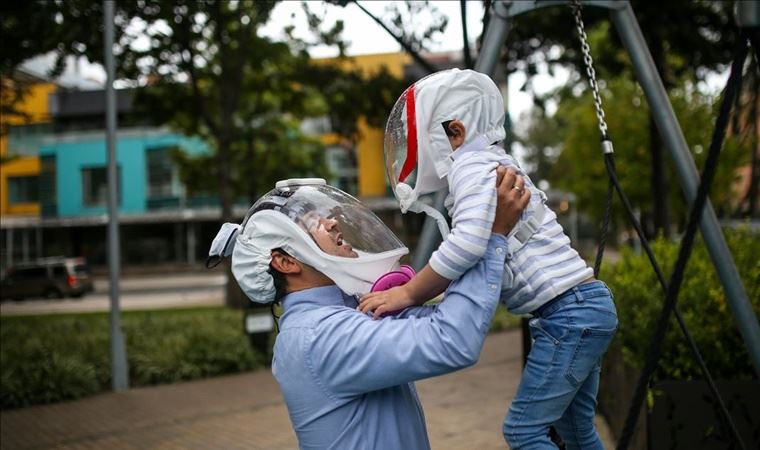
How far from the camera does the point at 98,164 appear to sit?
28.0 m

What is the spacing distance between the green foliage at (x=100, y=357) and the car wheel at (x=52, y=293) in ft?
39.4

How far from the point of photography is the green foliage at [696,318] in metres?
4.68

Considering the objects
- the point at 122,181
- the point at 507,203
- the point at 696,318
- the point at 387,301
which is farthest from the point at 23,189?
the point at 122,181

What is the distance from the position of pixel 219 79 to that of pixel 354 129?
2.80m

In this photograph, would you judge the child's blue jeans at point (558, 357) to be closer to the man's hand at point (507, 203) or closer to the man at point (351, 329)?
the man at point (351, 329)

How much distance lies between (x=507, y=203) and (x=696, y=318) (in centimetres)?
349

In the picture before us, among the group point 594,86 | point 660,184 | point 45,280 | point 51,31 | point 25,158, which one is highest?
point 51,31

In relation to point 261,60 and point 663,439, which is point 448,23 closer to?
point 663,439

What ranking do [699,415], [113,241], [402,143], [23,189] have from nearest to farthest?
[402,143] → [699,415] → [113,241] → [23,189]

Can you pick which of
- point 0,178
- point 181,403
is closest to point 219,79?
point 0,178

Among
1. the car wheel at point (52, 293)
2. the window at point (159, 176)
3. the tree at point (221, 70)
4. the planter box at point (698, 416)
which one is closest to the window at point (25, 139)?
the tree at point (221, 70)

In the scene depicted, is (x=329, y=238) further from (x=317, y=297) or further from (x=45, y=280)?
(x=45, y=280)

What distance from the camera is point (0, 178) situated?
13.6 m

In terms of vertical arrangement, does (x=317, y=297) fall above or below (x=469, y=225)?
below
